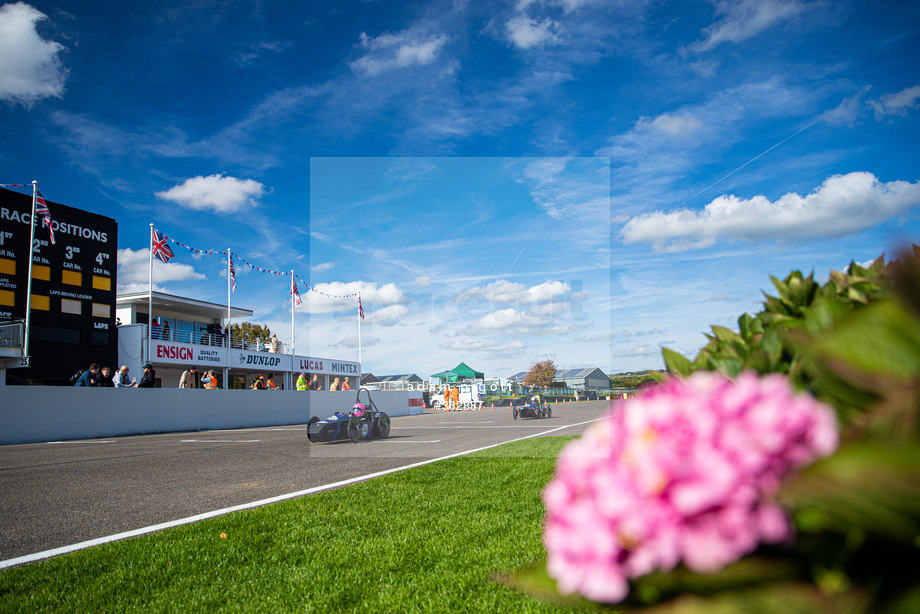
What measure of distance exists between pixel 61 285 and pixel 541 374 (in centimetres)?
6812

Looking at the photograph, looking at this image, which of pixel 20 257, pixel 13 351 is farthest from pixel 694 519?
pixel 20 257

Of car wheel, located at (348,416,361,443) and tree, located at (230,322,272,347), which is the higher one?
tree, located at (230,322,272,347)

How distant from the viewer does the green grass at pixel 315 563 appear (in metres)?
2.88

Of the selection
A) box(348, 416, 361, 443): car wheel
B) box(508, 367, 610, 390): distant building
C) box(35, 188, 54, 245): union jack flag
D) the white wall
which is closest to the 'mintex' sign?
box(35, 188, 54, 245): union jack flag

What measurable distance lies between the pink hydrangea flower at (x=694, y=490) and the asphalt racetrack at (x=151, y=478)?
4753 mm

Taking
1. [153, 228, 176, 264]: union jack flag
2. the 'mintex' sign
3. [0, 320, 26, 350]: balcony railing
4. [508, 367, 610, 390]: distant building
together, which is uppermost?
[153, 228, 176, 264]: union jack flag

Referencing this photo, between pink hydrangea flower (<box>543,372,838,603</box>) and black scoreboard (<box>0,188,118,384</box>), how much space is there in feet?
98.5

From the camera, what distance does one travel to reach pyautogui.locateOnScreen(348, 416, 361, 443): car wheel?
12.7 metres

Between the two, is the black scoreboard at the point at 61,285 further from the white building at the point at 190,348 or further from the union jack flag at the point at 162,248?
the union jack flag at the point at 162,248

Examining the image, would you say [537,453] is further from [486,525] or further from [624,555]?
[624,555]

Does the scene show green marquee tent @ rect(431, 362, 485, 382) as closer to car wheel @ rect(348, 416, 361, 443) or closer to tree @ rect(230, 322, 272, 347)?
tree @ rect(230, 322, 272, 347)

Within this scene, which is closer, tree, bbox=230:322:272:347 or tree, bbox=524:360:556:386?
tree, bbox=230:322:272:347

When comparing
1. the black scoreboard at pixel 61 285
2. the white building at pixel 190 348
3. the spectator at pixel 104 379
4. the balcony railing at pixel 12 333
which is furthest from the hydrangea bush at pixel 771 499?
the white building at pixel 190 348

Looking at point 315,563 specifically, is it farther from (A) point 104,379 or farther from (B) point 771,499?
(A) point 104,379
